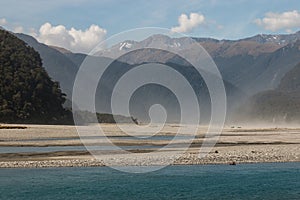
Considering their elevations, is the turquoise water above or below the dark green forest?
below

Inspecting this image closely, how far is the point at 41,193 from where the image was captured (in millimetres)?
29438

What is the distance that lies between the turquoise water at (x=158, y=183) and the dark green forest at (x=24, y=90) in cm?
8600

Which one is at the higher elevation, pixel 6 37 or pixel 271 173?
pixel 6 37

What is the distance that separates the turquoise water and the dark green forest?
282ft

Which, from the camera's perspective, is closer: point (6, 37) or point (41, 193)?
point (41, 193)

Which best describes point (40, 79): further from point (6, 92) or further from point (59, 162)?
point (59, 162)

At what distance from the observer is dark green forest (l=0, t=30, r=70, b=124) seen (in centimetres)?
12250

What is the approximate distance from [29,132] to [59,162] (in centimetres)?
4735

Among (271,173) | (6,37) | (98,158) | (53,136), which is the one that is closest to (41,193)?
(98,158)

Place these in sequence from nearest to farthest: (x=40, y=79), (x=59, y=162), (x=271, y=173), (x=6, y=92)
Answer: (x=271, y=173) < (x=59, y=162) < (x=6, y=92) < (x=40, y=79)

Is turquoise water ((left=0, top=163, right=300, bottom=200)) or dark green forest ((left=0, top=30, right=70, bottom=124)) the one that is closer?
turquoise water ((left=0, top=163, right=300, bottom=200))

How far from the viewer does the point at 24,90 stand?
434 feet

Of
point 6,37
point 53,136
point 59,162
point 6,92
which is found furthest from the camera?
point 6,37

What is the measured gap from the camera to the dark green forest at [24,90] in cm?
12250
